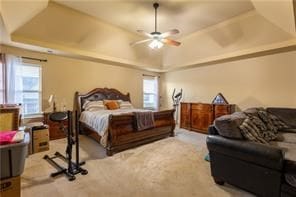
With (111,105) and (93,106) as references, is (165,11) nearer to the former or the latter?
(111,105)

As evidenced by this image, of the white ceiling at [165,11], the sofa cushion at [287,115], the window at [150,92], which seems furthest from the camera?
the window at [150,92]

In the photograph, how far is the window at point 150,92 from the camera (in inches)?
305

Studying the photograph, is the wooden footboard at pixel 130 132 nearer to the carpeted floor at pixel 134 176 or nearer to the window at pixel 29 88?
the carpeted floor at pixel 134 176

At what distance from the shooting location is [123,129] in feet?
12.9

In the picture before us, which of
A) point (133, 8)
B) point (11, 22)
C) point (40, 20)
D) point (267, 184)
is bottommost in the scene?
point (267, 184)

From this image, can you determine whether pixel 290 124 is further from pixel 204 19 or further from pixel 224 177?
pixel 204 19

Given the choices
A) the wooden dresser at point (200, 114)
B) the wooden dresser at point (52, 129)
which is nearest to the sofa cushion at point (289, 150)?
the wooden dresser at point (200, 114)

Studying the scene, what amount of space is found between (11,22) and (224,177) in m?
4.78

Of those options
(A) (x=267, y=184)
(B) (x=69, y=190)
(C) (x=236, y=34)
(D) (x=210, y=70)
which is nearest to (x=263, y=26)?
(C) (x=236, y=34)

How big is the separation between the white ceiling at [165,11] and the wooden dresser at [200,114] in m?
2.53

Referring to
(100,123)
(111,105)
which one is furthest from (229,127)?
(111,105)

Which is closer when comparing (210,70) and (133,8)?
(133,8)

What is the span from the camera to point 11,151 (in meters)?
1.58

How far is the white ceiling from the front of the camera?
150 inches
